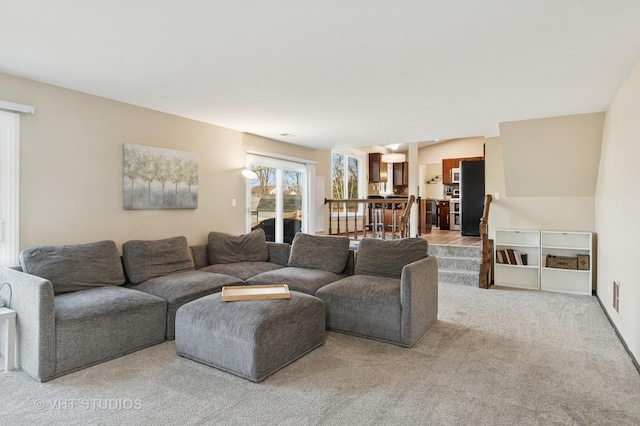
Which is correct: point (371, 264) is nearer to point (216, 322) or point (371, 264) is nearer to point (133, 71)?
point (216, 322)

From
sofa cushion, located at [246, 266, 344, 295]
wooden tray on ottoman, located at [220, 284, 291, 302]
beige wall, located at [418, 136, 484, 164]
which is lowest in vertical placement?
sofa cushion, located at [246, 266, 344, 295]

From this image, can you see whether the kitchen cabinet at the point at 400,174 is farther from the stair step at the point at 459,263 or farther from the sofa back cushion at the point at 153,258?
the sofa back cushion at the point at 153,258

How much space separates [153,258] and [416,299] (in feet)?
9.28

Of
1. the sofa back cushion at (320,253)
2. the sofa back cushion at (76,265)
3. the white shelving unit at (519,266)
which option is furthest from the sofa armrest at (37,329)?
the white shelving unit at (519,266)

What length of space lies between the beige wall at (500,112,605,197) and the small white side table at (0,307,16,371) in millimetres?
5774

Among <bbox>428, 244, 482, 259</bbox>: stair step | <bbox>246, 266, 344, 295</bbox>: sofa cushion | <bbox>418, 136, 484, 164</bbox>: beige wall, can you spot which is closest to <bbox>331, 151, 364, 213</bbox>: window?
<bbox>418, 136, 484, 164</bbox>: beige wall

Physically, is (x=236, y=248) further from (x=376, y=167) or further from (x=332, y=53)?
(x=376, y=167)

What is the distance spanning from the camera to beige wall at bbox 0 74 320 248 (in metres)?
3.58

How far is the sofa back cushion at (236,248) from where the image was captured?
16.5 ft

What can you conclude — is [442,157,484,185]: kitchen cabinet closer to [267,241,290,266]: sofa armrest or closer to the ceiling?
the ceiling

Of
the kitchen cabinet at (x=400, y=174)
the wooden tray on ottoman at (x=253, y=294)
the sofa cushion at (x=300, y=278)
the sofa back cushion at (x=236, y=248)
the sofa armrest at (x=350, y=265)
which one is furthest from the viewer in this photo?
the kitchen cabinet at (x=400, y=174)

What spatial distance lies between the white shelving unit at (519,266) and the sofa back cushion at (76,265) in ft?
17.7

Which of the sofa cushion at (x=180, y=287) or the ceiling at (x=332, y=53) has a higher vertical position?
the ceiling at (x=332, y=53)

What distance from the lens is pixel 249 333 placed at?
2.66 meters
